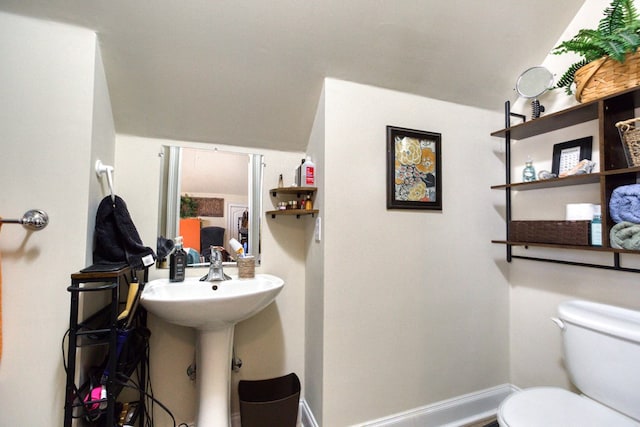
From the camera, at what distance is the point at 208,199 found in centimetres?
160

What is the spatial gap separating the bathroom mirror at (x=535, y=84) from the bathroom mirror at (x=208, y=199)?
5.31ft

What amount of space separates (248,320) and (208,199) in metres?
0.77

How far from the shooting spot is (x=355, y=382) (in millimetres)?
1447

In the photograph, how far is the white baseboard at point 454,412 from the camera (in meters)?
1.51

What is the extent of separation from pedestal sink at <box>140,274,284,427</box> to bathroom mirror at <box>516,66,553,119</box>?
1722 millimetres

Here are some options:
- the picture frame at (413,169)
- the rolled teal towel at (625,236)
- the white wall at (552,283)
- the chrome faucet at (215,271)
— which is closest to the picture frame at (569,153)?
the white wall at (552,283)

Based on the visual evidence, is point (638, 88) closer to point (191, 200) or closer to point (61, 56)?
point (191, 200)

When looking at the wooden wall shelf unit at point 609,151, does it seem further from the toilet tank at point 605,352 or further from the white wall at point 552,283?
the toilet tank at point 605,352

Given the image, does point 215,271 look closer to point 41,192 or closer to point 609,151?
point 41,192

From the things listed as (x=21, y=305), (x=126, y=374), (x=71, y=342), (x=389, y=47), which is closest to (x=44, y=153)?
(x=21, y=305)

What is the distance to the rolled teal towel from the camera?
1.06 metres

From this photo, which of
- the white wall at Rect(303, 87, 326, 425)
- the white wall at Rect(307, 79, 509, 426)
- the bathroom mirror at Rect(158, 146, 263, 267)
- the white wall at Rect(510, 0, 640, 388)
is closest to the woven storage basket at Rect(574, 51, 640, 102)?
the white wall at Rect(510, 0, 640, 388)

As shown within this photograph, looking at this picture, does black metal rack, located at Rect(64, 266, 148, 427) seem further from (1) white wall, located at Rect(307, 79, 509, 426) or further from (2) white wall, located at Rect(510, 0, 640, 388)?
(2) white wall, located at Rect(510, 0, 640, 388)

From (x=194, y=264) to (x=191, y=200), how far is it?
1.22 ft
